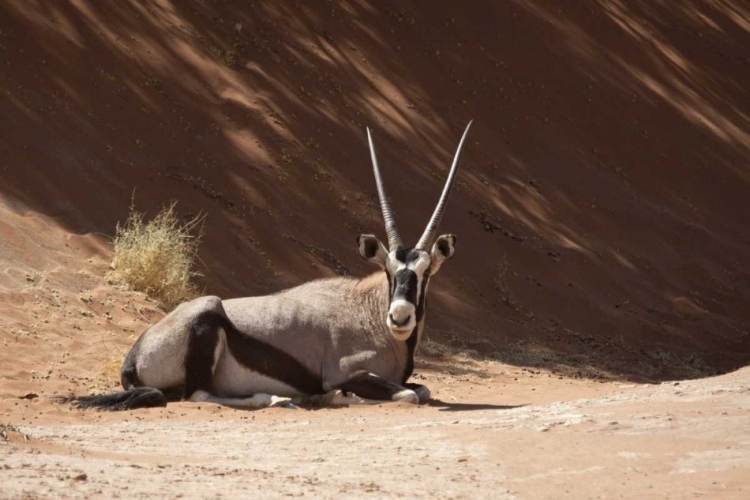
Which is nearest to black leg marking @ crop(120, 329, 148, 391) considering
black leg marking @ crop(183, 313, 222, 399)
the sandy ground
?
black leg marking @ crop(183, 313, 222, 399)

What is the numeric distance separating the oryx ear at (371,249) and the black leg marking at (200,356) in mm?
1515

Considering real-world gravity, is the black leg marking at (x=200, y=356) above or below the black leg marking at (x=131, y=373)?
above

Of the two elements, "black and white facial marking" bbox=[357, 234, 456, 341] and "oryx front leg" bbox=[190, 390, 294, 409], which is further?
"oryx front leg" bbox=[190, 390, 294, 409]

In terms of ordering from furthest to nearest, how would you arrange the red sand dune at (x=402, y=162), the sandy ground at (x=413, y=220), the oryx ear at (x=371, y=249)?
the red sand dune at (x=402, y=162) < the oryx ear at (x=371, y=249) < the sandy ground at (x=413, y=220)

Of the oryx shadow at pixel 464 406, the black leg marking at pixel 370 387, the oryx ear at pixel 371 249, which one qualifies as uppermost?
the oryx ear at pixel 371 249

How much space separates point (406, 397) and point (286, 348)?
3.81ft

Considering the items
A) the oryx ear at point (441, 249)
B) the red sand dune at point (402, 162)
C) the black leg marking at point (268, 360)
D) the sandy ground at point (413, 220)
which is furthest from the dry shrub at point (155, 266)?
the oryx ear at point (441, 249)

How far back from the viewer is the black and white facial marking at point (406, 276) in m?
10.5

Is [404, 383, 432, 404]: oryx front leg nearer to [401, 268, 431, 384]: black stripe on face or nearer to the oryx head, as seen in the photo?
[401, 268, 431, 384]: black stripe on face

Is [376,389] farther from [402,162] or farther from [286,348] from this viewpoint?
[402,162]

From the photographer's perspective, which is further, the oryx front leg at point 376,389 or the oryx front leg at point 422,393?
the oryx front leg at point 422,393

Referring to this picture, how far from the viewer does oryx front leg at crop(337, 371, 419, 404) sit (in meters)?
10.7

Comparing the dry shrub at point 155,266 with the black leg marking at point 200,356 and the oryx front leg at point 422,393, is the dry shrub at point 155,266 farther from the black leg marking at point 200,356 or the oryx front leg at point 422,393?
the oryx front leg at point 422,393

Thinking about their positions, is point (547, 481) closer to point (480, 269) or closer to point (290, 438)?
point (290, 438)
